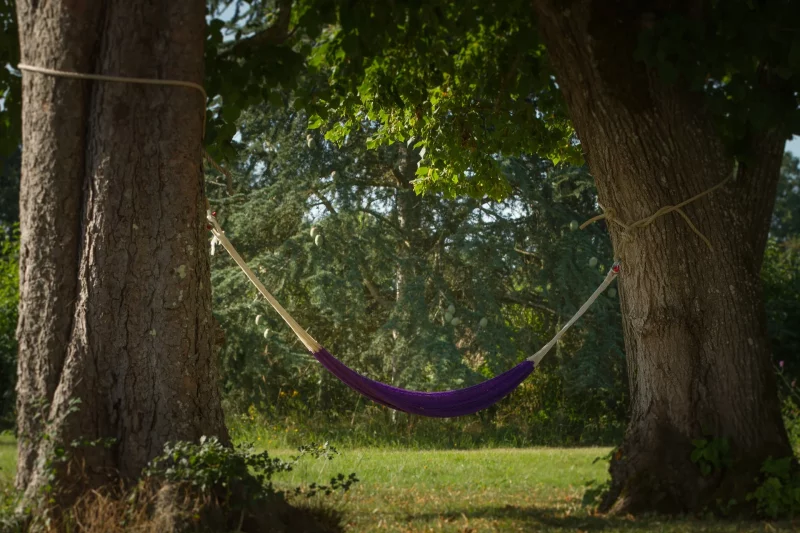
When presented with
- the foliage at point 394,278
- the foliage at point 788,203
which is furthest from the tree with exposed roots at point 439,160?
the foliage at point 788,203

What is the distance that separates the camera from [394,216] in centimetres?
796

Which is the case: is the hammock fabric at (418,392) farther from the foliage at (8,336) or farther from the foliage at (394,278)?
the foliage at (394,278)

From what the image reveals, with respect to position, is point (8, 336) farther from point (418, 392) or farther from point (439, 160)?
point (418, 392)

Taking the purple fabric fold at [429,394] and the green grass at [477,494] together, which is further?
the purple fabric fold at [429,394]

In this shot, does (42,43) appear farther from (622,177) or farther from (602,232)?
(602,232)

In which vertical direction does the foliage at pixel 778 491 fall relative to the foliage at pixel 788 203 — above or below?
below

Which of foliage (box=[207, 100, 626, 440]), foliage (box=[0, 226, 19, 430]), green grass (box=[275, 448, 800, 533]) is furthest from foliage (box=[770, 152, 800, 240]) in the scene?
foliage (box=[0, 226, 19, 430])

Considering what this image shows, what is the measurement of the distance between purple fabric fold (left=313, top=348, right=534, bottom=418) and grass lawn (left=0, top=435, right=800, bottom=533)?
0.41m

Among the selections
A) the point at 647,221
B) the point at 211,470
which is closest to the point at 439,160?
the point at 647,221

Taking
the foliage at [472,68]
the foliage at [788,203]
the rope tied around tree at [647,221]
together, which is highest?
the foliage at [788,203]

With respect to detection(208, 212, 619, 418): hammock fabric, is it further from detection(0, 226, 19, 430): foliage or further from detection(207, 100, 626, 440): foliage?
detection(207, 100, 626, 440): foliage

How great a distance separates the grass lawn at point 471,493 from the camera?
3.21 m

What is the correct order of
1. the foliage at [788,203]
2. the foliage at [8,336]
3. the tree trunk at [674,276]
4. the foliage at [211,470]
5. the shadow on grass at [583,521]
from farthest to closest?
1. the foliage at [788,203]
2. the foliage at [8,336]
3. the tree trunk at [674,276]
4. the shadow on grass at [583,521]
5. the foliage at [211,470]

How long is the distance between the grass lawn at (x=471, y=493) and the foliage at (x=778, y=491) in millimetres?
101
